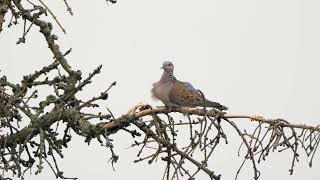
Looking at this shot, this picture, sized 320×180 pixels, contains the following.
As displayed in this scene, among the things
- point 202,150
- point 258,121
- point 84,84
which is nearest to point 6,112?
point 84,84

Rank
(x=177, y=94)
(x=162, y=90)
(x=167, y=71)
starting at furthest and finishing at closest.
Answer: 1. (x=167, y=71)
2. (x=162, y=90)
3. (x=177, y=94)

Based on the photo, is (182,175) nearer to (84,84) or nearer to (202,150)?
(202,150)

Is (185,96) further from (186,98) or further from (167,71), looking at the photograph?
(167,71)

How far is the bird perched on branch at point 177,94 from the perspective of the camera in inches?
274

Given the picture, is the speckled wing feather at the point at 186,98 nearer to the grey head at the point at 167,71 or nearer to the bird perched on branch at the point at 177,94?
the bird perched on branch at the point at 177,94

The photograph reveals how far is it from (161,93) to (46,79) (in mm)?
2745

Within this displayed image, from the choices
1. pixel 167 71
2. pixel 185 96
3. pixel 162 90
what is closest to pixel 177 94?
pixel 185 96

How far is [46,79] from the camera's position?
4.61m

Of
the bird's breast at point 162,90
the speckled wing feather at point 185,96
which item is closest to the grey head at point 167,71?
the bird's breast at point 162,90

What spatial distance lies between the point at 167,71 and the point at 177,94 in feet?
4.62

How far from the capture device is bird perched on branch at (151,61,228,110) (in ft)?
22.8

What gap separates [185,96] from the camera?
7.12 m

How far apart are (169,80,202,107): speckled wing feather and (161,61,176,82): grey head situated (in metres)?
0.55

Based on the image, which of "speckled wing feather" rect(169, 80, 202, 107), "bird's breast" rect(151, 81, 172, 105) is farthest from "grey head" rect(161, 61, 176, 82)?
"speckled wing feather" rect(169, 80, 202, 107)
